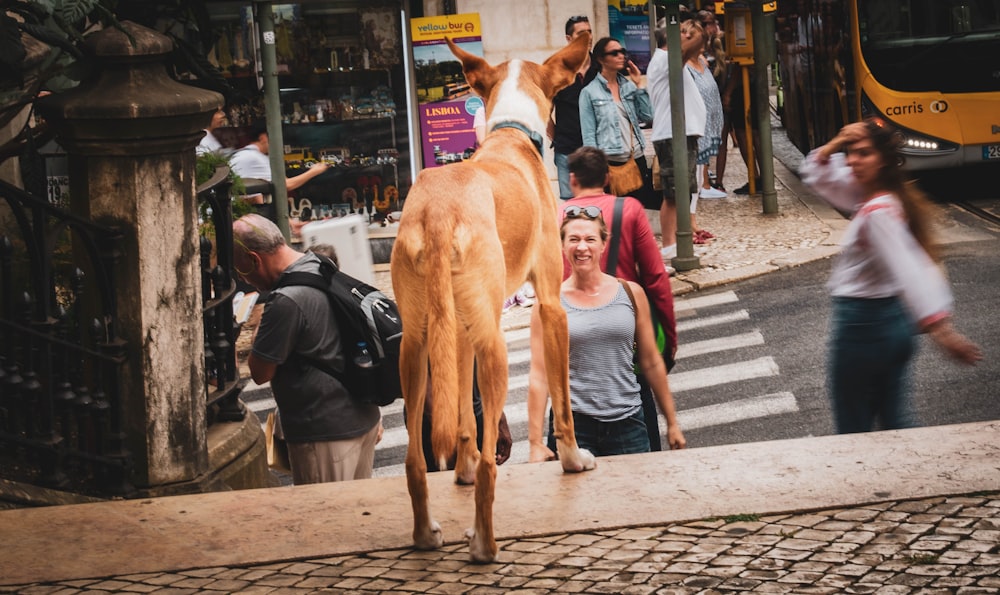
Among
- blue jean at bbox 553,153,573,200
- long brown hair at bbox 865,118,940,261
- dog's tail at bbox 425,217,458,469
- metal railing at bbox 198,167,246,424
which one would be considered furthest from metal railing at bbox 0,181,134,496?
blue jean at bbox 553,153,573,200

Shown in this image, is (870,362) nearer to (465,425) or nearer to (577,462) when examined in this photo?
(577,462)

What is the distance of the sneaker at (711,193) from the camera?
64.1 ft

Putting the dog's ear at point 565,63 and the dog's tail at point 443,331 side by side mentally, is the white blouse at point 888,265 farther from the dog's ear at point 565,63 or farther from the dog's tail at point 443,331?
the dog's tail at point 443,331

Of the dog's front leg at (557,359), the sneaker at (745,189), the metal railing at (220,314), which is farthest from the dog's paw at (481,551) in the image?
the sneaker at (745,189)

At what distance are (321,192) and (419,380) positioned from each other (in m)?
11.9

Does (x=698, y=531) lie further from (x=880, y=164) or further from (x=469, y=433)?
(x=880, y=164)

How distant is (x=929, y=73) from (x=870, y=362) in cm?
1160

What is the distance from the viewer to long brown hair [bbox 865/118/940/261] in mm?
6629

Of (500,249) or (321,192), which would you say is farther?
(321,192)

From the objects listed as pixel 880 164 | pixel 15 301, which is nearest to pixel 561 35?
pixel 880 164

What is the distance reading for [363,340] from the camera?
6.68 meters

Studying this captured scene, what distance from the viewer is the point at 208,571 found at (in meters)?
5.43

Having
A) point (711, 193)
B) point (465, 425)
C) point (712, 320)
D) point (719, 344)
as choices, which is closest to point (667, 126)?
point (712, 320)

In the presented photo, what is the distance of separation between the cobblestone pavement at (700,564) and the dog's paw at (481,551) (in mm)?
34
